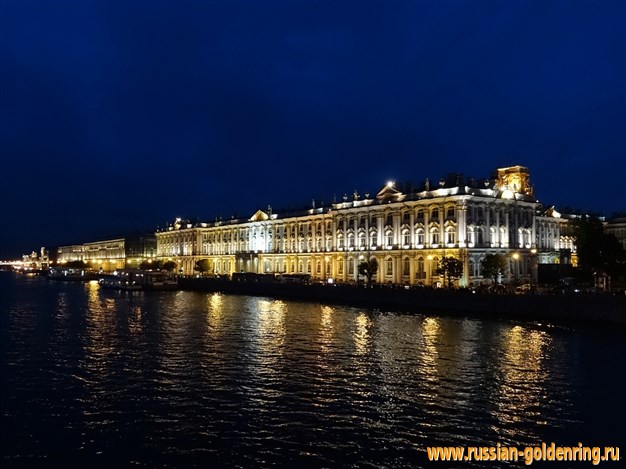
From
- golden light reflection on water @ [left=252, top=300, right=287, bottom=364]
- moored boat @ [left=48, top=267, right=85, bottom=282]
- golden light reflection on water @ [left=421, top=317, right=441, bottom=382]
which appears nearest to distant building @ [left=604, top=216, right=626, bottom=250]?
golden light reflection on water @ [left=421, top=317, right=441, bottom=382]

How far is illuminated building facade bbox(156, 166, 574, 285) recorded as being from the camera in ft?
253

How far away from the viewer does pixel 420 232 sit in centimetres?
8138

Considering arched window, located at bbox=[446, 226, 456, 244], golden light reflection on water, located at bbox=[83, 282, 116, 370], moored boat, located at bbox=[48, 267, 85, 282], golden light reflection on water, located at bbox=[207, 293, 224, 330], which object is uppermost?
arched window, located at bbox=[446, 226, 456, 244]

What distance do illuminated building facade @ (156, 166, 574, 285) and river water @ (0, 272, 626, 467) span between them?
36013 mm

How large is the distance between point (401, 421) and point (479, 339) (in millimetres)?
19648

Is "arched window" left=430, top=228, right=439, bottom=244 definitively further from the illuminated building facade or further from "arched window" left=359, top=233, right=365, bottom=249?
"arched window" left=359, top=233, right=365, bottom=249

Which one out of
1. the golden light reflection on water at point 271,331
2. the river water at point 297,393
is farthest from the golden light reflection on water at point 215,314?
the golden light reflection on water at point 271,331

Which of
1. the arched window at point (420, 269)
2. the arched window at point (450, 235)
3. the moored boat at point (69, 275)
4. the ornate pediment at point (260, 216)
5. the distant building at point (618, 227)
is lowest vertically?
the moored boat at point (69, 275)

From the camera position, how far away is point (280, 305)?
217 feet

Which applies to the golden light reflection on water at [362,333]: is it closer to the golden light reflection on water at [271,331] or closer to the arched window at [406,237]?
the golden light reflection on water at [271,331]

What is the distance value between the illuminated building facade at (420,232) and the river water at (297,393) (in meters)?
36.0

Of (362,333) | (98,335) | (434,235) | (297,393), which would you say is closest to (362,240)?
(434,235)

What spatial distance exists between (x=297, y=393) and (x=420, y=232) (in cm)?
6064

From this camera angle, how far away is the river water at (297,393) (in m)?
17.4
